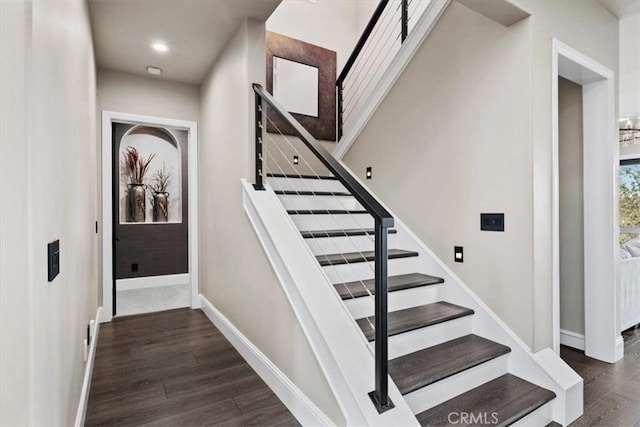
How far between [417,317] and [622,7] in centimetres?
302

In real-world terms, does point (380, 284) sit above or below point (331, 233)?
below

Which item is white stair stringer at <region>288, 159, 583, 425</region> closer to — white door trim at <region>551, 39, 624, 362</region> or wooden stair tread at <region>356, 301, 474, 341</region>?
wooden stair tread at <region>356, 301, 474, 341</region>

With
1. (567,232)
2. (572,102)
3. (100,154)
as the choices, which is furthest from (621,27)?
(100,154)

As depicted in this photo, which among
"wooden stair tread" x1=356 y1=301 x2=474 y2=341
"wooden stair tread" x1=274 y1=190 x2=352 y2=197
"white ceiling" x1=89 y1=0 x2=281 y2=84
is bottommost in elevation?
"wooden stair tread" x1=356 y1=301 x2=474 y2=341

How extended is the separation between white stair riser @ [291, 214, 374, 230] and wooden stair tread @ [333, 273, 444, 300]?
64cm

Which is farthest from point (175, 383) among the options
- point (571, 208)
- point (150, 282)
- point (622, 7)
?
point (622, 7)

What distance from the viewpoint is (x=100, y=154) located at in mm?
3611

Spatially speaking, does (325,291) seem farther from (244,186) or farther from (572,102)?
(572,102)

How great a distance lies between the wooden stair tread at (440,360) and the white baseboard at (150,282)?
472 cm

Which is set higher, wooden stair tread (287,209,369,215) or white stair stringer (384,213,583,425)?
wooden stair tread (287,209,369,215)

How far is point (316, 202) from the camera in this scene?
326 centimetres

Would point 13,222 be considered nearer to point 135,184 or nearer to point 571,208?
point 571,208

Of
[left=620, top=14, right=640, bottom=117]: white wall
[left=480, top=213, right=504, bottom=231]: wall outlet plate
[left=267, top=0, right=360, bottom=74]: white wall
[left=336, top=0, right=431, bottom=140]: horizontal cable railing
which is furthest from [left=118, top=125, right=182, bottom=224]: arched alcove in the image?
[left=620, top=14, right=640, bottom=117]: white wall

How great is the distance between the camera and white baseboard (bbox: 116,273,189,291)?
5457 mm
